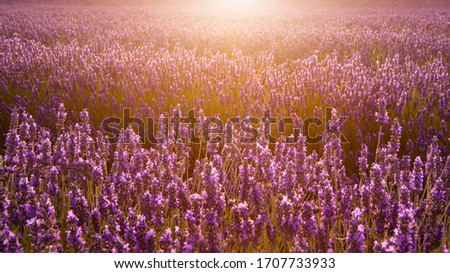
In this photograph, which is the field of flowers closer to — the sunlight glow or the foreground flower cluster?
the foreground flower cluster

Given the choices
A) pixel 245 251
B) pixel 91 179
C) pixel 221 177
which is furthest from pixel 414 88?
pixel 91 179

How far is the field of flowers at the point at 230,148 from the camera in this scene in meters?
1.74

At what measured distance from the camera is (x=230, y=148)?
97.7 inches

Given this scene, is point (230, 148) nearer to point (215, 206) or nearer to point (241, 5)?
point (215, 206)

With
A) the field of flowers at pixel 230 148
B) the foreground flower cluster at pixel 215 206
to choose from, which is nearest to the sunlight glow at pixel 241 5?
the field of flowers at pixel 230 148

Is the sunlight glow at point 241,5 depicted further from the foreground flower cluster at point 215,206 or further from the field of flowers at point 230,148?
the foreground flower cluster at point 215,206

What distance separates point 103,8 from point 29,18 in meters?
2.92

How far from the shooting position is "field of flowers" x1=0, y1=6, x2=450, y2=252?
1741 millimetres

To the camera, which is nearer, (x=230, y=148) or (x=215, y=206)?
(x=215, y=206)

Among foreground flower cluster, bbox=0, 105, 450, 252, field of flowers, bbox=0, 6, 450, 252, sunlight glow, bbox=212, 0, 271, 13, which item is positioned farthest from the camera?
sunlight glow, bbox=212, 0, 271, 13

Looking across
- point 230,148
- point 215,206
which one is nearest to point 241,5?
point 230,148

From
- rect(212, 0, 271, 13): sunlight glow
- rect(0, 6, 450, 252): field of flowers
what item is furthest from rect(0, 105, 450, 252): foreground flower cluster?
rect(212, 0, 271, 13): sunlight glow

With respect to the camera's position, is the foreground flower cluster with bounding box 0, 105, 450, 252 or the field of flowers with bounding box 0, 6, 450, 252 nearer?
the foreground flower cluster with bounding box 0, 105, 450, 252

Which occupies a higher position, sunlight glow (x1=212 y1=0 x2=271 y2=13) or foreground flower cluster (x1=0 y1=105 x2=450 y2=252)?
sunlight glow (x1=212 y1=0 x2=271 y2=13)
